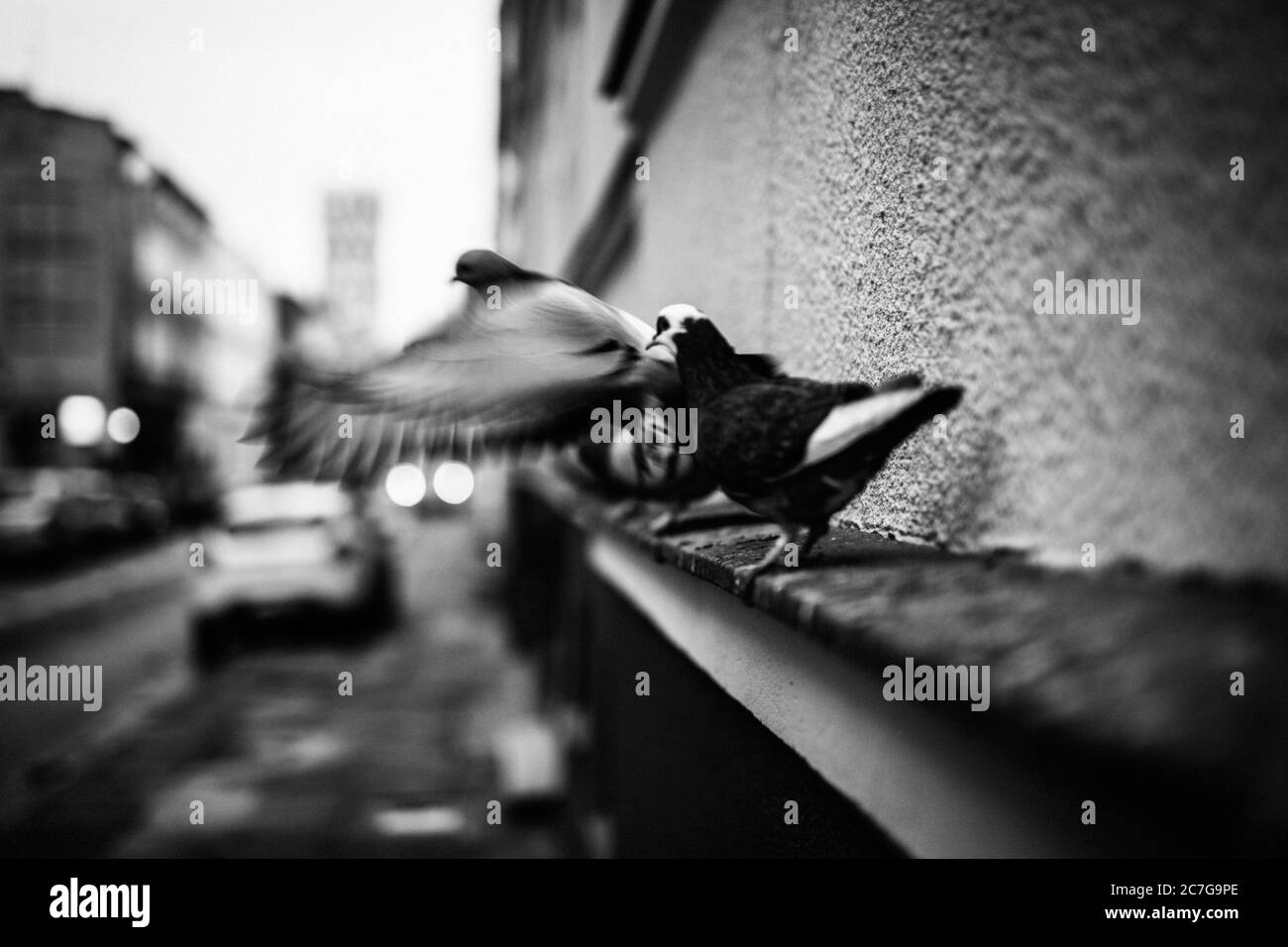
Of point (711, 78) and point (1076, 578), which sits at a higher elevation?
point (711, 78)

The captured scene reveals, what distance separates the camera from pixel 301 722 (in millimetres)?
9344

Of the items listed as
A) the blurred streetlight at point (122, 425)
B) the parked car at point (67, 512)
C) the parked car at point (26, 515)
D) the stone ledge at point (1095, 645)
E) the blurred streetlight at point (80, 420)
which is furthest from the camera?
the blurred streetlight at point (122, 425)

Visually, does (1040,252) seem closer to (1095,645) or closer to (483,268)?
(1095,645)

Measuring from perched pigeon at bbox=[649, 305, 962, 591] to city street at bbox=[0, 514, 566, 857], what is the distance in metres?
5.36

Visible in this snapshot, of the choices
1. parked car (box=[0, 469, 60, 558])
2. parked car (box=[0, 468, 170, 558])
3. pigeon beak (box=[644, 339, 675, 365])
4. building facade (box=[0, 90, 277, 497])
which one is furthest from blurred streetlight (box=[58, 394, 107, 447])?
pigeon beak (box=[644, 339, 675, 365])

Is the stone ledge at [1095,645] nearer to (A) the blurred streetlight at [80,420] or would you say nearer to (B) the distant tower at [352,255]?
(A) the blurred streetlight at [80,420]

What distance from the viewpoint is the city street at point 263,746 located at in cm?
650

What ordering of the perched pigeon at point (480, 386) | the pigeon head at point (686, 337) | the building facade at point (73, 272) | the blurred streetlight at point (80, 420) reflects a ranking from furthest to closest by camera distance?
the building facade at point (73, 272) < the blurred streetlight at point (80, 420) < the perched pigeon at point (480, 386) < the pigeon head at point (686, 337)

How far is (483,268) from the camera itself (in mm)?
1620

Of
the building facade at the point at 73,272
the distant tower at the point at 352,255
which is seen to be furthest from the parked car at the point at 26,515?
the distant tower at the point at 352,255

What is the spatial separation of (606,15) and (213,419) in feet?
144

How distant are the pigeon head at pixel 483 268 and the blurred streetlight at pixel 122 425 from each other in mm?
32922
